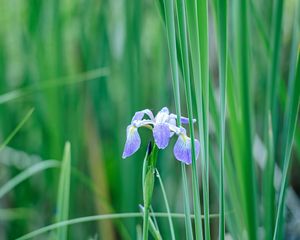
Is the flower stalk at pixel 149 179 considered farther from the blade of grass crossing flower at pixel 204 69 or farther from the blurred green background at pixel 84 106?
the blurred green background at pixel 84 106

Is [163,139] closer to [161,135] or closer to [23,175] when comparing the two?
[161,135]

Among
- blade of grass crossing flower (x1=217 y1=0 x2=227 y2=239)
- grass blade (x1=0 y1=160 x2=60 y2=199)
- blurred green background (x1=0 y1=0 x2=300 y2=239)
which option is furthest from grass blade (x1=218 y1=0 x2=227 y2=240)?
blurred green background (x1=0 y1=0 x2=300 y2=239)

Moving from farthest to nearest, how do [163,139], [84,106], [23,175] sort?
[84,106] < [23,175] < [163,139]

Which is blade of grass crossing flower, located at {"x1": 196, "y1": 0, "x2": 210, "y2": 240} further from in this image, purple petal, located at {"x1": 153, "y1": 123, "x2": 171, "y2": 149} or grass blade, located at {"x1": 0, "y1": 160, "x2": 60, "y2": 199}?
grass blade, located at {"x1": 0, "y1": 160, "x2": 60, "y2": 199}

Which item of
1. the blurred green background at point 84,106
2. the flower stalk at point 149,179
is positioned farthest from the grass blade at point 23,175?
the flower stalk at point 149,179

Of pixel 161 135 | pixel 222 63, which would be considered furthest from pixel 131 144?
pixel 222 63

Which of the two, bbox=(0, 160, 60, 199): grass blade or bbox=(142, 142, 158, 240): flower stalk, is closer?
bbox=(142, 142, 158, 240): flower stalk
